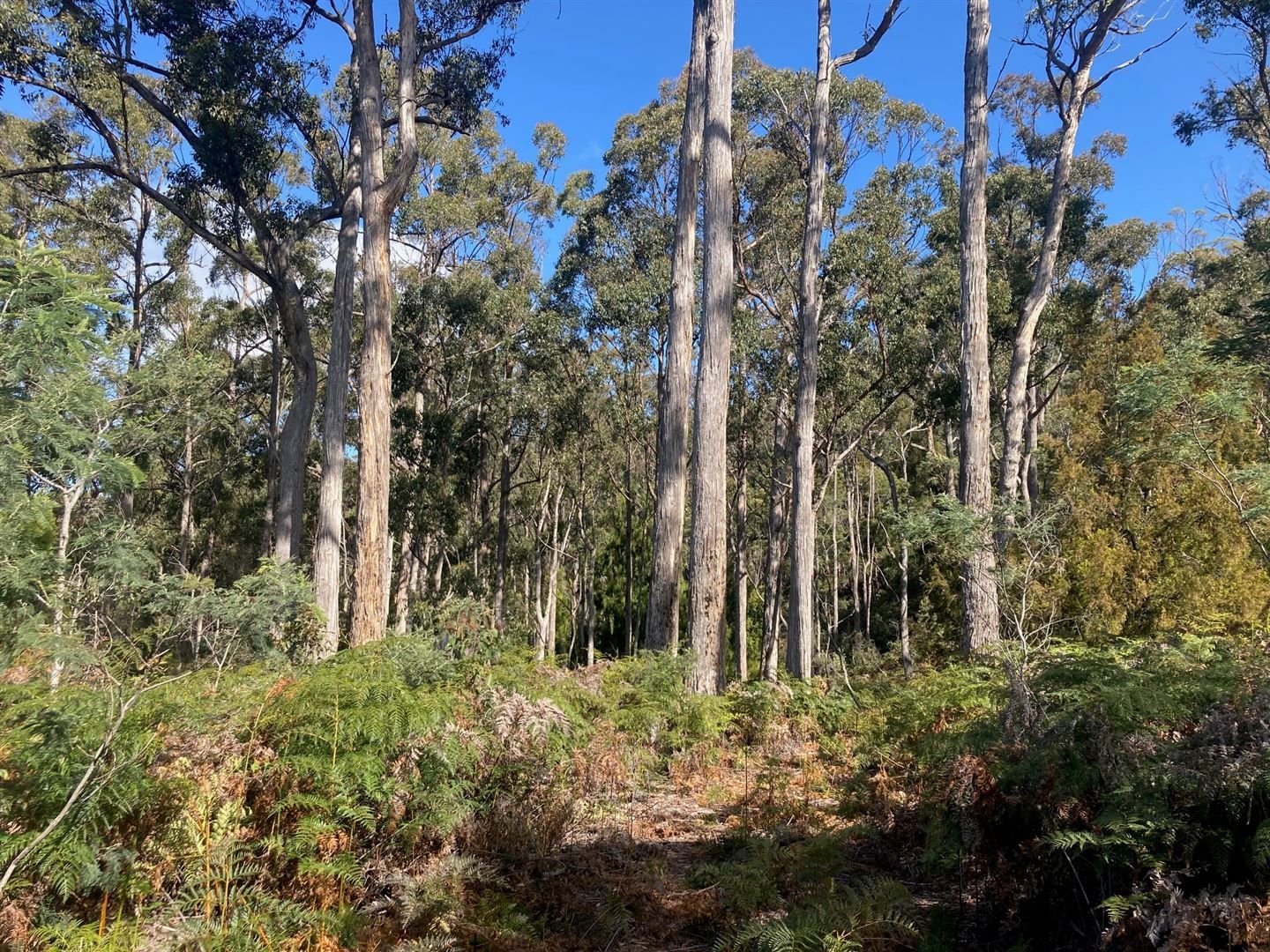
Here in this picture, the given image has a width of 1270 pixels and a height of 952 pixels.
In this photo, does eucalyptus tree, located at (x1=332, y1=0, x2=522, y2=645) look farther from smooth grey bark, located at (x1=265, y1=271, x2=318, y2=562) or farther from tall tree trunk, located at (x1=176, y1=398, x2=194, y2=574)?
tall tree trunk, located at (x1=176, y1=398, x2=194, y2=574)

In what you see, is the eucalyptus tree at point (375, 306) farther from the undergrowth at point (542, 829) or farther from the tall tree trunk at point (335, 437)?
the undergrowth at point (542, 829)

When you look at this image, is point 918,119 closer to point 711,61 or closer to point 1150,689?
point 711,61

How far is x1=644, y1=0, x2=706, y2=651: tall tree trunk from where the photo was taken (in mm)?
10820

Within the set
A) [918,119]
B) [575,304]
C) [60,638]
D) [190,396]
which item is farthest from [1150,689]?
[918,119]

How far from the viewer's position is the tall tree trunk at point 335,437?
12.1m

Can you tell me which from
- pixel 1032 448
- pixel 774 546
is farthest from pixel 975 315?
pixel 774 546

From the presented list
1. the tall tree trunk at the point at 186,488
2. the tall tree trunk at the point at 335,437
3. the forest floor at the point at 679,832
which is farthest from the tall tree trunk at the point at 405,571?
the forest floor at the point at 679,832

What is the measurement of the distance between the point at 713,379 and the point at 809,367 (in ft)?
13.7

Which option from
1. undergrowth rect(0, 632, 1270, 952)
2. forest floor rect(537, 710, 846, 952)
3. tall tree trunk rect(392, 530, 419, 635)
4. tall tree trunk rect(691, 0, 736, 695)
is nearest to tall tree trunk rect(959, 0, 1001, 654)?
tall tree trunk rect(691, 0, 736, 695)

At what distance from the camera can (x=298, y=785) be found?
3.73 metres

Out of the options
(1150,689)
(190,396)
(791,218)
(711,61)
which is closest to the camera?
(1150,689)

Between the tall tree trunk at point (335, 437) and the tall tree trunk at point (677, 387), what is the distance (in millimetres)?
4459

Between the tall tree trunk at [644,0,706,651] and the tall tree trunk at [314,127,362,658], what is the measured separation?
4.46m

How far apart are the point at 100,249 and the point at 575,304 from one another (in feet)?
43.7
